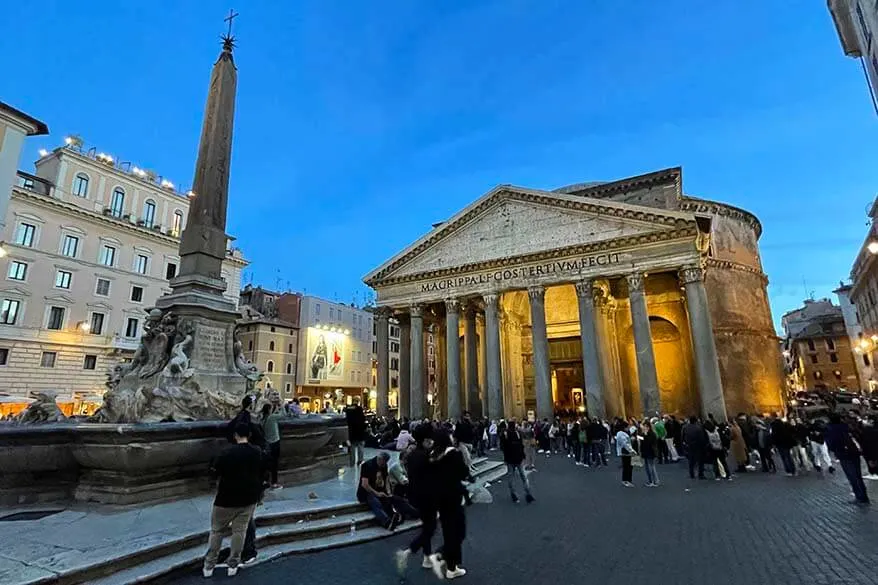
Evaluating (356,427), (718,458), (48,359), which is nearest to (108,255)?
(48,359)

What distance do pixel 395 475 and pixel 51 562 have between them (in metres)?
3.96

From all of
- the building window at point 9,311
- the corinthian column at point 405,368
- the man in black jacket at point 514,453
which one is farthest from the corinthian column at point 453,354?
the building window at point 9,311

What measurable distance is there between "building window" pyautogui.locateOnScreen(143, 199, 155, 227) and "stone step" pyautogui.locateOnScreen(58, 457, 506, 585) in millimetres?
28878

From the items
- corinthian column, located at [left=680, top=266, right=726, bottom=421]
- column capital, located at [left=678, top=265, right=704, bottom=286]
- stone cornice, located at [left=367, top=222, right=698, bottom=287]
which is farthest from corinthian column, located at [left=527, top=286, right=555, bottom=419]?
column capital, located at [left=678, top=265, right=704, bottom=286]

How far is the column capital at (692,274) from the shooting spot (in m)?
19.2

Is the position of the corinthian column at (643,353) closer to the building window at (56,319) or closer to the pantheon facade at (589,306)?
the pantheon facade at (589,306)

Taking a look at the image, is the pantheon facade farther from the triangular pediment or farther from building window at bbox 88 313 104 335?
building window at bbox 88 313 104 335

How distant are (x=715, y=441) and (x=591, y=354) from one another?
30.5 feet

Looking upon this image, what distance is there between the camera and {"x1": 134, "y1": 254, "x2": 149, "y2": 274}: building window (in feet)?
89.3

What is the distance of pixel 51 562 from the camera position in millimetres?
3605

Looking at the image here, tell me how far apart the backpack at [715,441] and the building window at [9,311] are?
1163 inches

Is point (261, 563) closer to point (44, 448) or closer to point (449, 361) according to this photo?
point (44, 448)

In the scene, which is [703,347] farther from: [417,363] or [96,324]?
[96,324]

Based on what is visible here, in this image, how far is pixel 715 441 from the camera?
11000 millimetres
